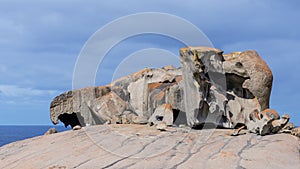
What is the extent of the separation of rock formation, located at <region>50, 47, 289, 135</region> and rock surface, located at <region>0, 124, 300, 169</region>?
1009mm

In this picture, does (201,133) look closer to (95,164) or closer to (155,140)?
(155,140)

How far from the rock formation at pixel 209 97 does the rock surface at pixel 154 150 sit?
3.31 feet

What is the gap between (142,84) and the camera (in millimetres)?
26094

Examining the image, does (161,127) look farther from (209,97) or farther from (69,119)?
(69,119)

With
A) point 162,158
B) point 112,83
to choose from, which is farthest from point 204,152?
point 112,83

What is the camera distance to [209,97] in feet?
67.2

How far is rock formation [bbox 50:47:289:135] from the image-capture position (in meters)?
19.6

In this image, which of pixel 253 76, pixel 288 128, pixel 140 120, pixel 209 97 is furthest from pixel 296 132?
pixel 140 120

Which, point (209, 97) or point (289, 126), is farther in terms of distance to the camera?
point (209, 97)

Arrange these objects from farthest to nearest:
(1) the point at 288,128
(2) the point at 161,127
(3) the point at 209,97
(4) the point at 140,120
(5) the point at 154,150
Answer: (4) the point at 140,120 < (3) the point at 209,97 < (2) the point at 161,127 < (1) the point at 288,128 < (5) the point at 154,150

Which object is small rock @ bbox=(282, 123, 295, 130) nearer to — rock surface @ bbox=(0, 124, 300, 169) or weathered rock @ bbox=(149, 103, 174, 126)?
rock surface @ bbox=(0, 124, 300, 169)

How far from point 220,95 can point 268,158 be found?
705 centimetres

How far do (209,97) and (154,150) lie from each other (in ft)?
18.9

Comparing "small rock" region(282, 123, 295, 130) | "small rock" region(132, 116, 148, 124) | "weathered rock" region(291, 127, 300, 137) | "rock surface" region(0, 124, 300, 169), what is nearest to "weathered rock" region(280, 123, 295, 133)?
"small rock" region(282, 123, 295, 130)
